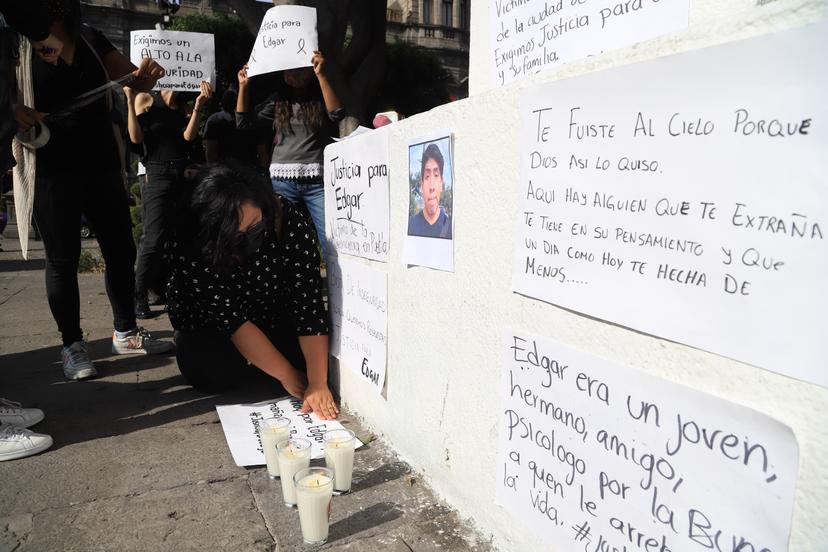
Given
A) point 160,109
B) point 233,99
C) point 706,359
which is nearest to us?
point 706,359

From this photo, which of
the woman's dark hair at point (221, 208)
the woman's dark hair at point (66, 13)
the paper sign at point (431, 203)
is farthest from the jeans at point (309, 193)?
the paper sign at point (431, 203)

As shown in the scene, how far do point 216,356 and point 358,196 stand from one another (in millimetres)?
1081

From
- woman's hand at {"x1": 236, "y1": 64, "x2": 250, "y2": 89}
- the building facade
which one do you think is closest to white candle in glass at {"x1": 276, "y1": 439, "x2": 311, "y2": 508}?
woman's hand at {"x1": 236, "y1": 64, "x2": 250, "y2": 89}

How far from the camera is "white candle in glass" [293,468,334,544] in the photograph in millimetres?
1526

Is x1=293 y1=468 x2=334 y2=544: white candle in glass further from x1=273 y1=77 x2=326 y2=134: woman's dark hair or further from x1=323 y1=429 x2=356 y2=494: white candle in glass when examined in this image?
x1=273 y1=77 x2=326 y2=134: woman's dark hair

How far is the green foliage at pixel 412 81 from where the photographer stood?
56.5 ft

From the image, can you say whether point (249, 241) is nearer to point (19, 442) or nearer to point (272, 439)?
point (272, 439)

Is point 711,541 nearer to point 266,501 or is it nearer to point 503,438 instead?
point 503,438

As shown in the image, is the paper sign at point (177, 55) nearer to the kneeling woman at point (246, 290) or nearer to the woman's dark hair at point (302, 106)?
the woman's dark hair at point (302, 106)

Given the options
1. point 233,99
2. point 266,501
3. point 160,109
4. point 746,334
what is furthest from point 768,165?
point 233,99

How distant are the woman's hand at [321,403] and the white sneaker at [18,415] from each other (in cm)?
117

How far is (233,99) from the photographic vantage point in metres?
5.50

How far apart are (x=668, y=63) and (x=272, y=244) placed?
1.79 metres

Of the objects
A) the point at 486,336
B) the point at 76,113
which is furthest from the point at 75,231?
the point at 486,336
